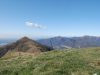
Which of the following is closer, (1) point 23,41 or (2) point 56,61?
(2) point 56,61

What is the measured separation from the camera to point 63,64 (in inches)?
1002

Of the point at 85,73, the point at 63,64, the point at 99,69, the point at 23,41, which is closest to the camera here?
the point at 85,73

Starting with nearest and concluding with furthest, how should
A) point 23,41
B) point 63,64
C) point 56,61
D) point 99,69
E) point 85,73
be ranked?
point 85,73 → point 99,69 → point 63,64 → point 56,61 → point 23,41

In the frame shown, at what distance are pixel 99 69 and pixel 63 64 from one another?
394 cm

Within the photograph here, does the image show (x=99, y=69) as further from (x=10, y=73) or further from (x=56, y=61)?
(x=10, y=73)

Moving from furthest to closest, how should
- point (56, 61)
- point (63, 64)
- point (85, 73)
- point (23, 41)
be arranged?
point (23, 41) → point (56, 61) → point (63, 64) → point (85, 73)

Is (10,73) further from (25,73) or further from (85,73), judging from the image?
(85,73)

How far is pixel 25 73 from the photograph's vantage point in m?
24.1

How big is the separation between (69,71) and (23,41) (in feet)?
286

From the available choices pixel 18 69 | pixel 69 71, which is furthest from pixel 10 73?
pixel 69 71

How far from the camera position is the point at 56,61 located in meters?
27.3

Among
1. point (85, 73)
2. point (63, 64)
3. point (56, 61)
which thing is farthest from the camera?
point (56, 61)

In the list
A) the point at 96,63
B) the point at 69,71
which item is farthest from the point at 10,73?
the point at 96,63

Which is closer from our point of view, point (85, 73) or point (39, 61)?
point (85, 73)
